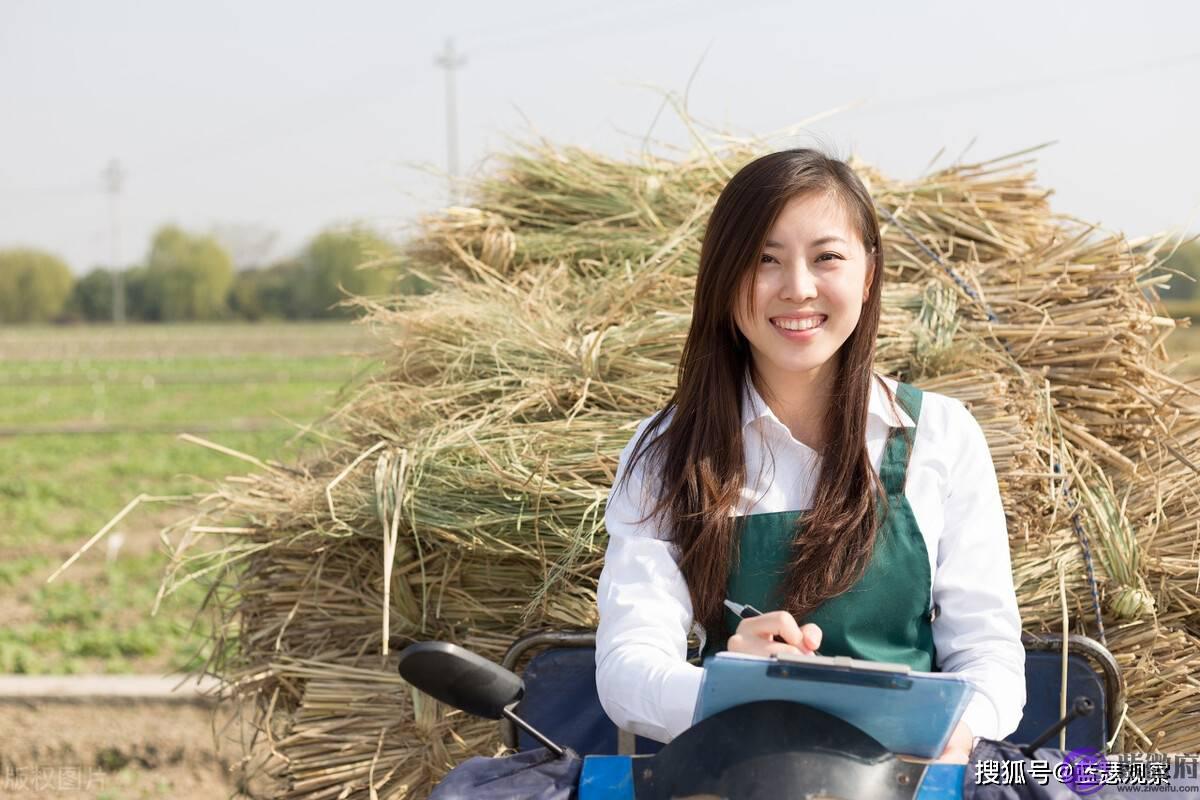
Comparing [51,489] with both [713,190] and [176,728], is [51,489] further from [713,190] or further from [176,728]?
[713,190]

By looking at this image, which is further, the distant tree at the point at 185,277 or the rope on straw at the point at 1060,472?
the distant tree at the point at 185,277

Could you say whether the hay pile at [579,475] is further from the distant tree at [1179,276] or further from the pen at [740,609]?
the pen at [740,609]

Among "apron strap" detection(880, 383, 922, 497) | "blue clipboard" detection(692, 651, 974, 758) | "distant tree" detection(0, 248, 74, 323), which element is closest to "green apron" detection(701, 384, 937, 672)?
"apron strap" detection(880, 383, 922, 497)

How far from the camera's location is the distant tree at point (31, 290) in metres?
78.4

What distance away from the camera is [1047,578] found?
2.42 meters

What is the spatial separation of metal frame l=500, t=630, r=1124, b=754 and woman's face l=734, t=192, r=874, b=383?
0.70 meters

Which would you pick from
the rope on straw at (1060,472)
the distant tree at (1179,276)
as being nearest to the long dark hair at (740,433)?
the rope on straw at (1060,472)

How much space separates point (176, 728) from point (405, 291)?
1.90m

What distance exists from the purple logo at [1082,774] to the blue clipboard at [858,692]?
189 millimetres

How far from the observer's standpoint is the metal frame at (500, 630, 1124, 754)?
2137mm

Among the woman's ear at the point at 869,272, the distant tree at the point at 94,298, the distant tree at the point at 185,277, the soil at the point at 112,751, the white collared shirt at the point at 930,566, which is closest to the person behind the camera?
the white collared shirt at the point at 930,566

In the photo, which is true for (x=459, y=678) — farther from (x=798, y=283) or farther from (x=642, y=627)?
(x=798, y=283)

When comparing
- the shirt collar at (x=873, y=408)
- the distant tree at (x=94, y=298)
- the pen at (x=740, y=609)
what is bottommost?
the pen at (x=740, y=609)

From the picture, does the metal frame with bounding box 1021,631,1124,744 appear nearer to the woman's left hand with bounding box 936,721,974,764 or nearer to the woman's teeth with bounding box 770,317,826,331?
the woman's left hand with bounding box 936,721,974,764
